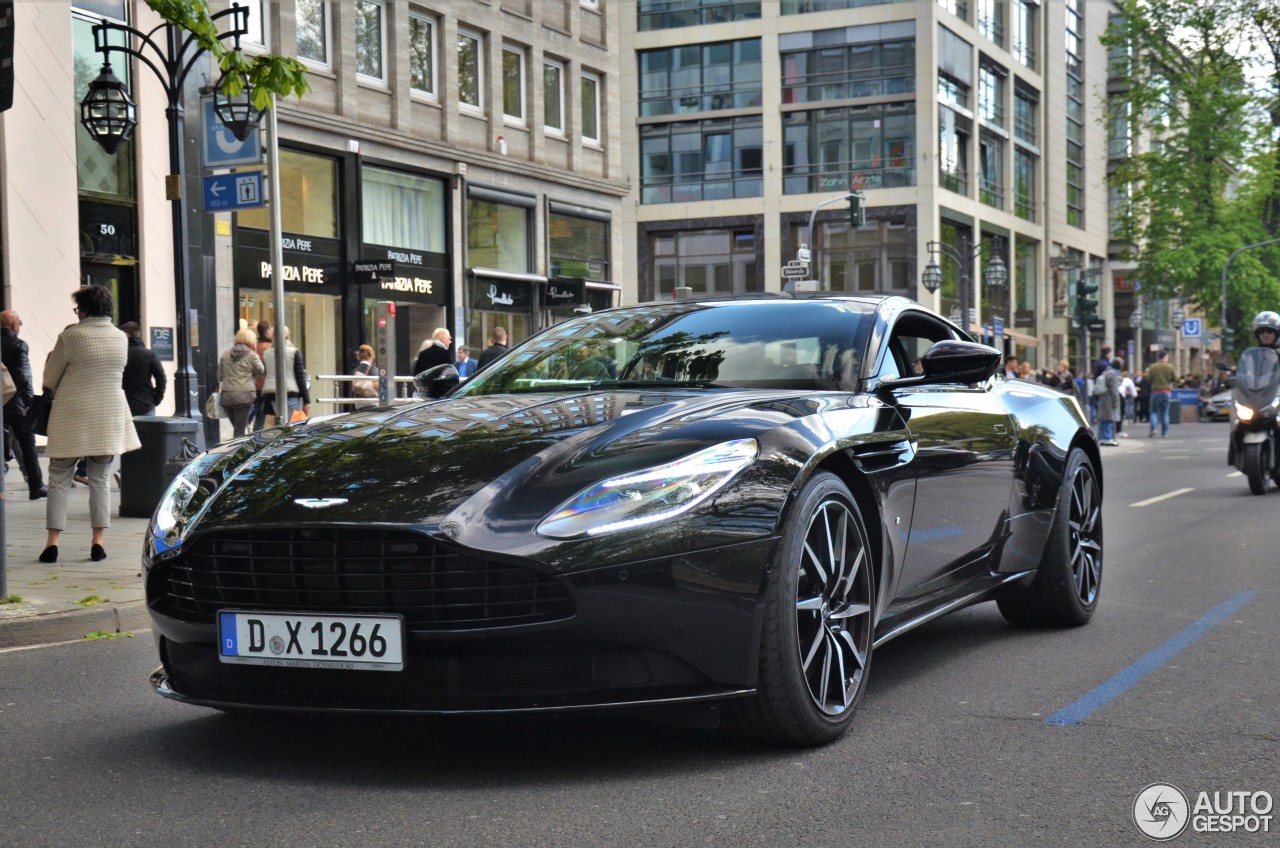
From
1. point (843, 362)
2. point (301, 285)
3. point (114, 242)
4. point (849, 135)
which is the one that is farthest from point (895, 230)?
point (843, 362)

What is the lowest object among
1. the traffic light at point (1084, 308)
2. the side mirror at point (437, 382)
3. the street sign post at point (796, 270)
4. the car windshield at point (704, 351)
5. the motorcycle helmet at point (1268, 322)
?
the side mirror at point (437, 382)

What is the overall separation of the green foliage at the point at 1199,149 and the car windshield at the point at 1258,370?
1422 inches

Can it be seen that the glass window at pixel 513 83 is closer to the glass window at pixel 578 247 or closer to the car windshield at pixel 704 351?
the glass window at pixel 578 247

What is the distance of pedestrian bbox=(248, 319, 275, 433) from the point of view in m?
16.7

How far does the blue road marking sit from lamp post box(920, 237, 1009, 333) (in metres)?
30.3

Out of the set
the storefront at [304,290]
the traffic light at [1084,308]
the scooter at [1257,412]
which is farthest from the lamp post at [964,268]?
the scooter at [1257,412]

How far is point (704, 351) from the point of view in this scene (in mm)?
5305

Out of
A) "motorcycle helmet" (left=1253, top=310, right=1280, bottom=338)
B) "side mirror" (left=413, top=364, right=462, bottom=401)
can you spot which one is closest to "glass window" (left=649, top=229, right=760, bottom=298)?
"motorcycle helmet" (left=1253, top=310, right=1280, bottom=338)

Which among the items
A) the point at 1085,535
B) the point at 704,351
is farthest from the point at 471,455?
the point at 1085,535

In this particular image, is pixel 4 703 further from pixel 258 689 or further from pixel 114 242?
pixel 114 242

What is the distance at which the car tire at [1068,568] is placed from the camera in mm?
6488

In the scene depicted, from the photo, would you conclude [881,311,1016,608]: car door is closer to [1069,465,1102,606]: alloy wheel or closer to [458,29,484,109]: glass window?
[1069,465,1102,606]: alloy wheel

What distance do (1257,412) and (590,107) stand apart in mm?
22461

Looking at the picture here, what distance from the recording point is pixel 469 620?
3830 mm
